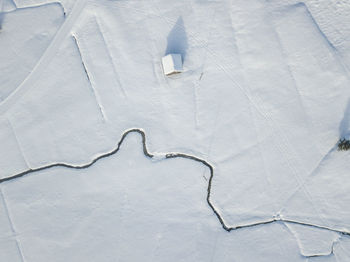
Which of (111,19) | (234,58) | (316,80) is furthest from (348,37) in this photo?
(111,19)

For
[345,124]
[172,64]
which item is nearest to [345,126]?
[345,124]

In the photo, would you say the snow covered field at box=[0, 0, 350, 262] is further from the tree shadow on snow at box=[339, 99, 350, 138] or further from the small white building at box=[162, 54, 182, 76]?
the small white building at box=[162, 54, 182, 76]

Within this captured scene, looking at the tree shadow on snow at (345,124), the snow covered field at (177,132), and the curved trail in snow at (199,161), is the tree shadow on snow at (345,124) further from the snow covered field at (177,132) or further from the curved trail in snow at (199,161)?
the curved trail in snow at (199,161)

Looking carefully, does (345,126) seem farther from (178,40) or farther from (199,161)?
(178,40)

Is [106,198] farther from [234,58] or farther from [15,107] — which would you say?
[234,58]

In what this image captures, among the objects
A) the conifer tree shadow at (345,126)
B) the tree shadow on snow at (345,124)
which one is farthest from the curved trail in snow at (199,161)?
the tree shadow on snow at (345,124)

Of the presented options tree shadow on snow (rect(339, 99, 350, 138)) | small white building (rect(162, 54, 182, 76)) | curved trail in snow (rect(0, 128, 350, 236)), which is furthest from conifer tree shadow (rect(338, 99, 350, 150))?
small white building (rect(162, 54, 182, 76))
